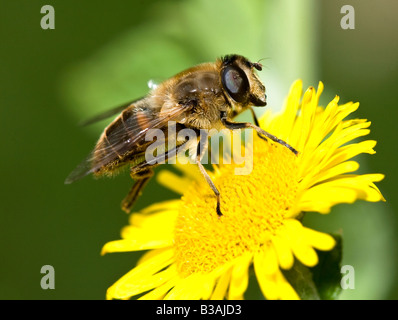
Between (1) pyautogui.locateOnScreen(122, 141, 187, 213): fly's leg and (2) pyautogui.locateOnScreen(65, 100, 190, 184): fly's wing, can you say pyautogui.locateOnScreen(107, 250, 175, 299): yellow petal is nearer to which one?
(1) pyautogui.locateOnScreen(122, 141, 187, 213): fly's leg

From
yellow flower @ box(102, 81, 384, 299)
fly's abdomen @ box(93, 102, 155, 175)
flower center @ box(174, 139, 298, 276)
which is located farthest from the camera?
fly's abdomen @ box(93, 102, 155, 175)

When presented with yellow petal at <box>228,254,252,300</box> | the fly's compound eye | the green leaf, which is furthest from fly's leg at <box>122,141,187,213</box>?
the green leaf

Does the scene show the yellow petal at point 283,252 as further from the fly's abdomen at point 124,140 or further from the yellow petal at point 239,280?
the fly's abdomen at point 124,140

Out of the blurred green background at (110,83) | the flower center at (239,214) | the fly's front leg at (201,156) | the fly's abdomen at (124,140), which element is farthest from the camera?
the blurred green background at (110,83)

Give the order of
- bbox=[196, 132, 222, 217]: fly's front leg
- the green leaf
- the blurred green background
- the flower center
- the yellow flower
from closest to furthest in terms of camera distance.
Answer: the yellow flower → the green leaf → the flower center → bbox=[196, 132, 222, 217]: fly's front leg → the blurred green background

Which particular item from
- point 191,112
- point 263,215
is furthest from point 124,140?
point 263,215

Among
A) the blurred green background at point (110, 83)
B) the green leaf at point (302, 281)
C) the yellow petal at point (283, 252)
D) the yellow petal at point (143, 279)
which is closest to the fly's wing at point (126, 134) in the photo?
the yellow petal at point (143, 279)
